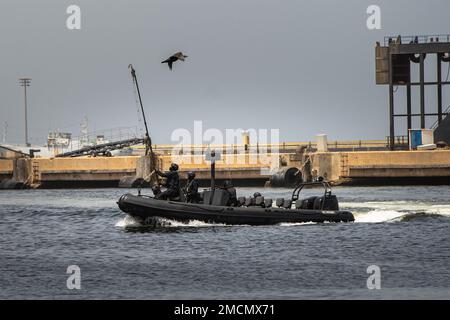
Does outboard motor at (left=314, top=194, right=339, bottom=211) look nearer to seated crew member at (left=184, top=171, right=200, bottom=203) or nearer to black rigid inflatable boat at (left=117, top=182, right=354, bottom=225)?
black rigid inflatable boat at (left=117, top=182, right=354, bottom=225)

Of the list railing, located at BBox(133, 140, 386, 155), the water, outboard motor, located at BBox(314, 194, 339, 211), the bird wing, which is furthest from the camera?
railing, located at BBox(133, 140, 386, 155)

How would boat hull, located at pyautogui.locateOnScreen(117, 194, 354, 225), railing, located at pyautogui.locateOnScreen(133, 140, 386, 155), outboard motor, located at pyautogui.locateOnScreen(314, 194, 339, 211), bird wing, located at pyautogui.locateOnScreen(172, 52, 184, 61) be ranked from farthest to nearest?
railing, located at pyautogui.locateOnScreen(133, 140, 386, 155)
bird wing, located at pyautogui.locateOnScreen(172, 52, 184, 61)
outboard motor, located at pyautogui.locateOnScreen(314, 194, 339, 211)
boat hull, located at pyautogui.locateOnScreen(117, 194, 354, 225)

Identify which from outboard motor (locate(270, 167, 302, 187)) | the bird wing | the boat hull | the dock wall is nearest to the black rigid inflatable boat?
the boat hull

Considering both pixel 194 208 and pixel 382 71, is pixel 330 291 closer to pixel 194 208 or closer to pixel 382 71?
pixel 194 208

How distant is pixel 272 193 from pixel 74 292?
4609 centimetres

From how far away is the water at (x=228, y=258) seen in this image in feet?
98.0

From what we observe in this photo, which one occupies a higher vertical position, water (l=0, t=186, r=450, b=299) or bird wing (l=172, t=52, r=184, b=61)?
bird wing (l=172, t=52, r=184, b=61)

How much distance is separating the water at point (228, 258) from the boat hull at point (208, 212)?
1.82ft

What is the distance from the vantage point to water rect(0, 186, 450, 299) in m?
29.9

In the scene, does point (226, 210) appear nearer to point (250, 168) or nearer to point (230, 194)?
point (230, 194)

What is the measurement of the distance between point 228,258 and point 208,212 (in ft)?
19.8

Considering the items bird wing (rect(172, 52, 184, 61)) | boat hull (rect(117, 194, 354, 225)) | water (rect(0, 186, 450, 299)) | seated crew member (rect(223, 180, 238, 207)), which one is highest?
bird wing (rect(172, 52, 184, 61))

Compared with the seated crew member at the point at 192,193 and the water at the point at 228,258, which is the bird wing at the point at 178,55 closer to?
the seated crew member at the point at 192,193
